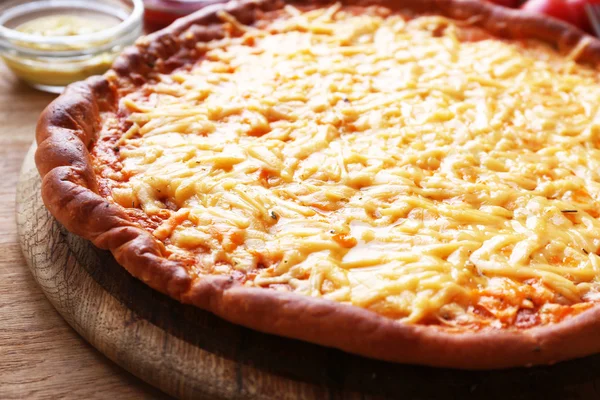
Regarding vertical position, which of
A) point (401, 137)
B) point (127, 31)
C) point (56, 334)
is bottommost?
point (56, 334)

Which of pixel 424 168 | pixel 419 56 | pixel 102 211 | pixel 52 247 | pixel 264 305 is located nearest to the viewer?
pixel 264 305

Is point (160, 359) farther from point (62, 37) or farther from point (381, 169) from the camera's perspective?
point (62, 37)

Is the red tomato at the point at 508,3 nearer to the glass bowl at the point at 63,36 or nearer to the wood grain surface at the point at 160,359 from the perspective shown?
the glass bowl at the point at 63,36

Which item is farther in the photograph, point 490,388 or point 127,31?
point 127,31

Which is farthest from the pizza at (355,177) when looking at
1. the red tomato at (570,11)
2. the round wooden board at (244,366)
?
the red tomato at (570,11)

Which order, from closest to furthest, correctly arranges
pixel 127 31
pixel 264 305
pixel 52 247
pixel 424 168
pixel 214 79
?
pixel 264 305 → pixel 52 247 → pixel 424 168 → pixel 214 79 → pixel 127 31

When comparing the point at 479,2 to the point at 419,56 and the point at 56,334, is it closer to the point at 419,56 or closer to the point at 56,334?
the point at 419,56

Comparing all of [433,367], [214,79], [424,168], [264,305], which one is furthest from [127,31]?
[433,367]
